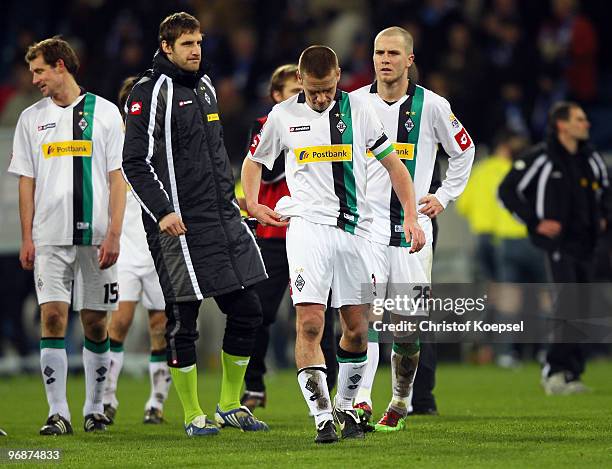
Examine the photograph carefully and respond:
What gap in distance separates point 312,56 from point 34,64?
2216mm

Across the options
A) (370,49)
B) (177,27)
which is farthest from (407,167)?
(370,49)

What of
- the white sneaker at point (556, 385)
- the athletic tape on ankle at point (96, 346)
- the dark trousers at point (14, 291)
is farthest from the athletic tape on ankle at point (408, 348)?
the dark trousers at point (14, 291)

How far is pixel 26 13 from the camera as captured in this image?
2003cm

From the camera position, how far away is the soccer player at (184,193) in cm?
757

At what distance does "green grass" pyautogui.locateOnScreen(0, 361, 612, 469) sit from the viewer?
6.39 meters

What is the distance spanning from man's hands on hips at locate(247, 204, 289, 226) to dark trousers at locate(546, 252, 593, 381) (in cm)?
458

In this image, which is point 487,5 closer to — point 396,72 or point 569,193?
point 569,193

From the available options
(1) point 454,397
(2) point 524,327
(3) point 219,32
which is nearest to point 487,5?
(3) point 219,32

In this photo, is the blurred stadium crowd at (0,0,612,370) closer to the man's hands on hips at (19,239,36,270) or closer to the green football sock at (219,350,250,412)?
the man's hands on hips at (19,239,36,270)

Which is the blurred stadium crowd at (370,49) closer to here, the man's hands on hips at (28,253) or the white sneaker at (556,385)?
the white sneaker at (556,385)

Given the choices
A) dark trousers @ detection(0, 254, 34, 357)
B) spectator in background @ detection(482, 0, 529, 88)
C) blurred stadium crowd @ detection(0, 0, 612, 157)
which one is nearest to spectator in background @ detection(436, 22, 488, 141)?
blurred stadium crowd @ detection(0, 0, 612, 157)

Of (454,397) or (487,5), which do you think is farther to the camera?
(487,5)

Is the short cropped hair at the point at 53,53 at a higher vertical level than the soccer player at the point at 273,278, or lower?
higher

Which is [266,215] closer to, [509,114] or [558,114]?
[558,114]
